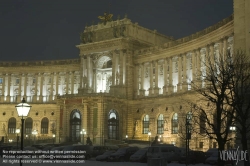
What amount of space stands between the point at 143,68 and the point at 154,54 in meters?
4.57

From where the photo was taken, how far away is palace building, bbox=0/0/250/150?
87.6m

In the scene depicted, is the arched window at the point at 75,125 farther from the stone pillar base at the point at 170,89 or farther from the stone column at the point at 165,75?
the stone pillar base at the point at 170,89

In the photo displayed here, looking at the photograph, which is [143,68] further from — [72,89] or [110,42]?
[72,89]

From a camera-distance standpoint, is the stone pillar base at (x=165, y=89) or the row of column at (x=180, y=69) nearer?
the row of column at (x=180, y=69)

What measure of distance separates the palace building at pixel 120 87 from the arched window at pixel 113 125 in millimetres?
212

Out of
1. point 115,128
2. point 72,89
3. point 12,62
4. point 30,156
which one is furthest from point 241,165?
point 12,62

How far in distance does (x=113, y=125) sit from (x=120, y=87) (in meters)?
8.54

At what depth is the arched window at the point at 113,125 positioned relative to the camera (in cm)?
9438

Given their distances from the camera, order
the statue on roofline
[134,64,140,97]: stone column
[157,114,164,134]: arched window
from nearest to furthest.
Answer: [157,114,164,134]: arched window, [134,64,140,97]: stone column, the statue on roofline

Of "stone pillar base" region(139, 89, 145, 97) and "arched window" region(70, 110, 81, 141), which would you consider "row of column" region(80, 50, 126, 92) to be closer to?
"stone pillar base" region(139, 89, 145, 97)

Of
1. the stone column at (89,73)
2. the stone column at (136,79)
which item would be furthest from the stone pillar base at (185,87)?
the stone column at (89,73)

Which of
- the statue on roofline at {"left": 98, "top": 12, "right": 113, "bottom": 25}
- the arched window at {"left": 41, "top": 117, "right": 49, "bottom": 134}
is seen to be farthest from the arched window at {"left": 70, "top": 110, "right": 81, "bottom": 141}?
the statue on roofline at {"left": 98, "top": 12, "right": 113, "bottom": 25}

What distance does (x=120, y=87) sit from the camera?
97.6m

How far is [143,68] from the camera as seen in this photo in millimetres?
100188
